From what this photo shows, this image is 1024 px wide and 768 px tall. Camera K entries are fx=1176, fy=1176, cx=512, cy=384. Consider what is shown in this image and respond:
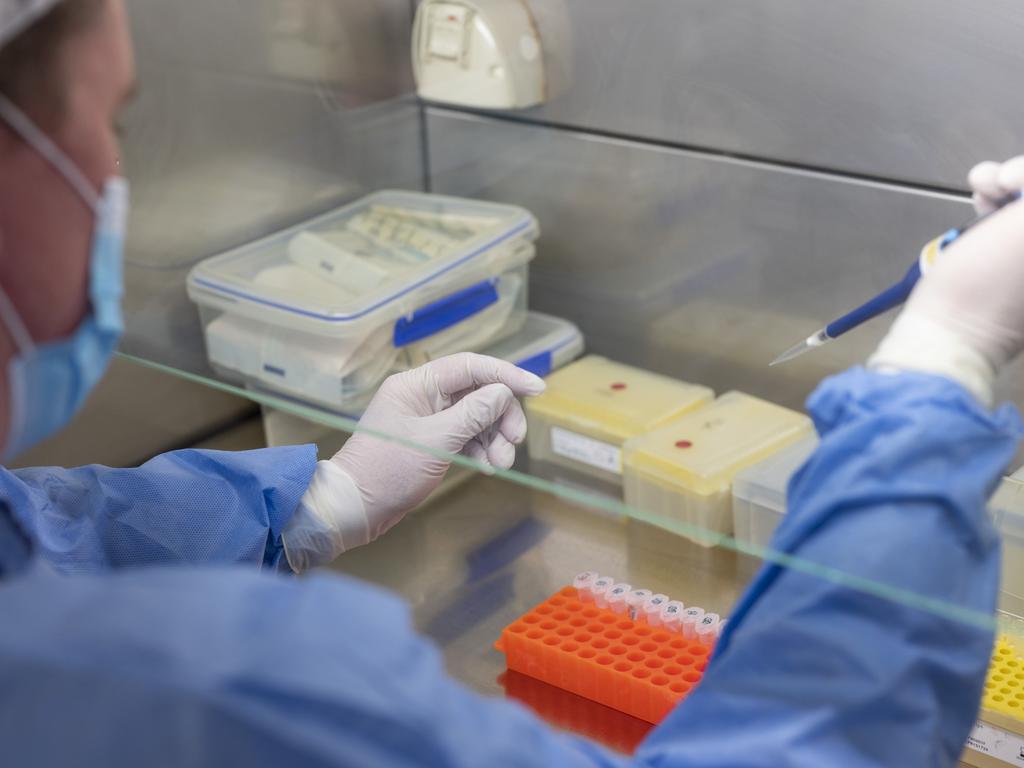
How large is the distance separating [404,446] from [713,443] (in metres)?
0.50

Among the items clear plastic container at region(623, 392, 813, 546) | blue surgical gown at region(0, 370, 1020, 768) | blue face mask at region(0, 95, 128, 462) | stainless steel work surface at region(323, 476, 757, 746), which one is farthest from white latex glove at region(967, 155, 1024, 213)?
blue face mask at region(0, 95, 128, 462)

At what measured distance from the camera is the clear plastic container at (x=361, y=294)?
1669 millimetres

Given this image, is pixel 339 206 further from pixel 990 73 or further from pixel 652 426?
pixel 990 73

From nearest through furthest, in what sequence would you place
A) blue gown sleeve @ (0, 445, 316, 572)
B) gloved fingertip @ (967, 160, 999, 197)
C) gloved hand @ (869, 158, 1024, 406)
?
gloved hand @ (869, 158, 1024, 406), gloved fingertip @ (967, 160, 999, 197), blue gown sleeve @ (0, 445, 316, 572)

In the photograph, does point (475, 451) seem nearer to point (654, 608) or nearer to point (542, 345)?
point (654, 608)

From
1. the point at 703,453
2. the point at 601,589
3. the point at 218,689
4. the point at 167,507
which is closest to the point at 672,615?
the point at 601,589

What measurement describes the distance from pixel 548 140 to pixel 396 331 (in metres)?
0.51

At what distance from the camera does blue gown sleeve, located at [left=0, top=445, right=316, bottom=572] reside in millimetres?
1205

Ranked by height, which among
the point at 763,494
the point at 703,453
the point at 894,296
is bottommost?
the point at 703,453

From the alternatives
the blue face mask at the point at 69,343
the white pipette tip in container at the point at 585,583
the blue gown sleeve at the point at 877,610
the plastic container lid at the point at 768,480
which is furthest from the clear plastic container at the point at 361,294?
the blue gown sleeve at the point at 877,610

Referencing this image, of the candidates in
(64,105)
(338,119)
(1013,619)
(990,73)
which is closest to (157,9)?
(338,119)

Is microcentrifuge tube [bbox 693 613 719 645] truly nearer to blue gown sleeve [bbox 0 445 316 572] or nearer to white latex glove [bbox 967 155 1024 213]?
blue gown sleeve [bbox 0 445 316 572]

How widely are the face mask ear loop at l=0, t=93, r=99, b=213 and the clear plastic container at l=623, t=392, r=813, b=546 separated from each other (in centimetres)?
71

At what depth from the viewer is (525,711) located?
81 centimetres
